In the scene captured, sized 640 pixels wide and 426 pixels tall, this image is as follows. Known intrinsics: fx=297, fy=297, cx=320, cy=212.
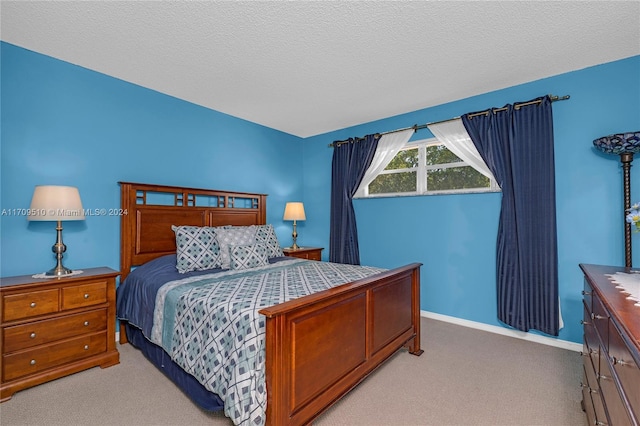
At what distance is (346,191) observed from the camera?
4.36 m

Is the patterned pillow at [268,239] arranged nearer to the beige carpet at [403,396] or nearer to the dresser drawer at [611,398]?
the beige carpet at [403,396]

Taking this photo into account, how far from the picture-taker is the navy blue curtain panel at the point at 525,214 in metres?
2.81

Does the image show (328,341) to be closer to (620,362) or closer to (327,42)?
(620,362)

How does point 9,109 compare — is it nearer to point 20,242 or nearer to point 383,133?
point 20,242

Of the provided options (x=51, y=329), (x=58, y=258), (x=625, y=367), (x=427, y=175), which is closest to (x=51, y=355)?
(x=51, y=329)

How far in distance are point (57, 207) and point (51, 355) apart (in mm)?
1102

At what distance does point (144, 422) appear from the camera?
1.78 meters

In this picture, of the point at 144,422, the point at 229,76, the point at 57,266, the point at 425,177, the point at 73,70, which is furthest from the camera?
the point at 425,177

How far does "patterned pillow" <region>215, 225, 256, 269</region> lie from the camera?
2896 mm

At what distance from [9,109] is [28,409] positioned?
224 cm

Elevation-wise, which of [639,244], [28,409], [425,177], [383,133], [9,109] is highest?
[383,133]

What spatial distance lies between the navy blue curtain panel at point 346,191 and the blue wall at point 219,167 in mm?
466

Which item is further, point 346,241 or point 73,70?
point 346,241

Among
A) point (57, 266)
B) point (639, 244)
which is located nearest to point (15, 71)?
point (57, 266)
